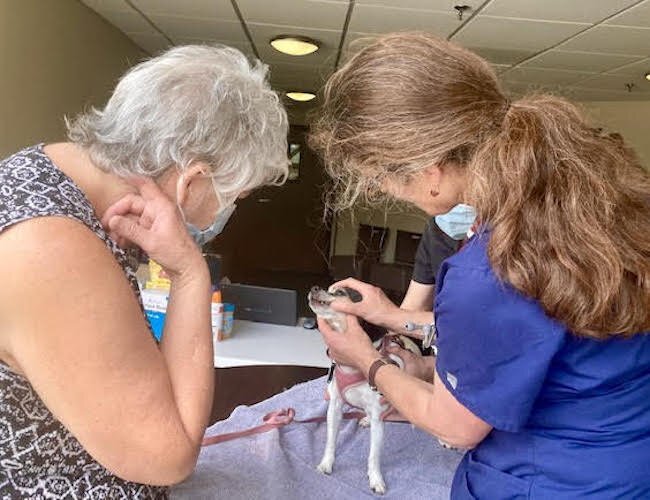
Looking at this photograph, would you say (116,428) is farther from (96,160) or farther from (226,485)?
(226,485)

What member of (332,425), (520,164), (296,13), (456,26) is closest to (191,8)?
(296,13)

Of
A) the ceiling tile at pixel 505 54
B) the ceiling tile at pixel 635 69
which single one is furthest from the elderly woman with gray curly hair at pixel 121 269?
the ceiling tile at pixel 635 69

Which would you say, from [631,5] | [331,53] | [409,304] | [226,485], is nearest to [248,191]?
[226,485]

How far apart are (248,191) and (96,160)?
0.22 meters

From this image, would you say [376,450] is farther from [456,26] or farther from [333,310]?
[456,26]

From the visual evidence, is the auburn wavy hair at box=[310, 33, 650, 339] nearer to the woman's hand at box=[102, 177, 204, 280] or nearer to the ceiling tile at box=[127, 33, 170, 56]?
the woman's hand at box=[102, 177, 204, 280]

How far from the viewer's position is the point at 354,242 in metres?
7.89

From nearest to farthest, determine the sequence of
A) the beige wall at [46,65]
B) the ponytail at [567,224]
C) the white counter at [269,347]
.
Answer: the ponytail at [567,224] < the white counter at [269,347] < the beige wall at [46,65]

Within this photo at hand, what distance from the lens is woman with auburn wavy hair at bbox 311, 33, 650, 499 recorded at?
79 cm

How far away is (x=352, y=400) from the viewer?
1.25 meters

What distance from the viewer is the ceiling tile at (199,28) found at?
393 centimetres

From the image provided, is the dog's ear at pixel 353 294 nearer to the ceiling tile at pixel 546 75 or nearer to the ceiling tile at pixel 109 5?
the ceiling tile at pixel 109 5

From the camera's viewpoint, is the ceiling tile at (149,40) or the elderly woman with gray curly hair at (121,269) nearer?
the elderly woman with gray curly hair at (121,269)

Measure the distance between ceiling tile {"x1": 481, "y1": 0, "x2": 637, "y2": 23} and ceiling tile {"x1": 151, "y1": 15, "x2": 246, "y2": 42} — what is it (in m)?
1.59
